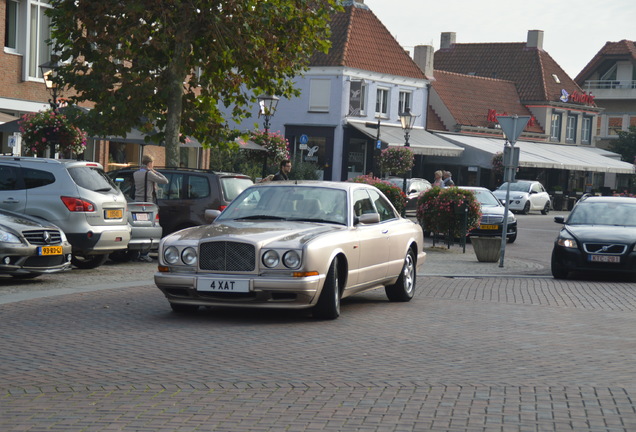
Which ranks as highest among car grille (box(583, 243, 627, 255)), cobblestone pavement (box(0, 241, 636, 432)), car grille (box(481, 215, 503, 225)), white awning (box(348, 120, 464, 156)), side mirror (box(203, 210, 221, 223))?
white awning (box(348, 120, 464, 156))

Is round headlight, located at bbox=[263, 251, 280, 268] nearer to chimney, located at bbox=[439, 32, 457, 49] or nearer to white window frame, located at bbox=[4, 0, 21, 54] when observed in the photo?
white window frame, located at bbox=[4, 0, 21, 54]

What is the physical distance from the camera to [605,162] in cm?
6919

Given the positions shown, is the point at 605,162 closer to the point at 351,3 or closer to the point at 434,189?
the point at 351,3

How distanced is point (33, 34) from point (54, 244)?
748 inches

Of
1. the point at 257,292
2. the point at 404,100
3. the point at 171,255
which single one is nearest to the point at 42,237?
the point at 171,255

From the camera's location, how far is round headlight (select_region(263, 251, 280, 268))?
10883 millimetres

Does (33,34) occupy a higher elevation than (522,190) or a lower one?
higher

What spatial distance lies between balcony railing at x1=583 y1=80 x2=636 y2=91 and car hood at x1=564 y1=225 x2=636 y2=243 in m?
67.0

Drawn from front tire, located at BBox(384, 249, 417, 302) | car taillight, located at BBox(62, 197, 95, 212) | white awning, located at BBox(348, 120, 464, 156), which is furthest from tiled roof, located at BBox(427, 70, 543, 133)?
front tire, located at BBox(384, 249, 417, 302)

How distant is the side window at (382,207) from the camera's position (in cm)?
1343

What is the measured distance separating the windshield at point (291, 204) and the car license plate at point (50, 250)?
10.7 ft

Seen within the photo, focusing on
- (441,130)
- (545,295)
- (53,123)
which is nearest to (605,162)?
(441,130)

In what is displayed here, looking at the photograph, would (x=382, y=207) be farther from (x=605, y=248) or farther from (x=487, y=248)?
(x=487, y=248)

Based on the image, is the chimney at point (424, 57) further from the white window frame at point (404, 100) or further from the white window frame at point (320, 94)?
the white window frame at point (320, 94)
